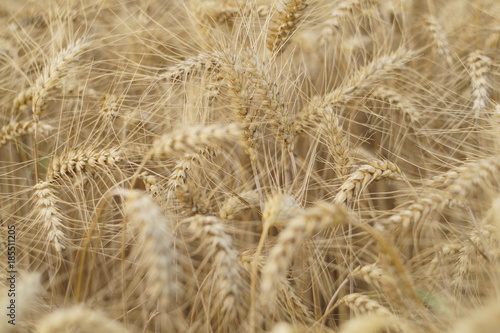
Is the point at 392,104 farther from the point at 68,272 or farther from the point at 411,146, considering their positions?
the point at 68,272

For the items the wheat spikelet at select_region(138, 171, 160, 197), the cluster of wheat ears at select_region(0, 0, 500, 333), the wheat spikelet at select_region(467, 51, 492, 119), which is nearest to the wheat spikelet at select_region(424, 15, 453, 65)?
the cluster of wheat ears at select_region(0, 0, 500, 333)

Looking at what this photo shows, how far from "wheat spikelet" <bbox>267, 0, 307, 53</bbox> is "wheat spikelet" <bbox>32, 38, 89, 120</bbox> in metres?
0.74

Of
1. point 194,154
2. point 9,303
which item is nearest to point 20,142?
point 9,303

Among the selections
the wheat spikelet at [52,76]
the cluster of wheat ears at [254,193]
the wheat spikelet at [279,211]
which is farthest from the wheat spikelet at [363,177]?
the wheat spikelet at [52,76]

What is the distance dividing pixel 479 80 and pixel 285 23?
0.81 metres

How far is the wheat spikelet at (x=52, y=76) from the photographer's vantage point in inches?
59.7

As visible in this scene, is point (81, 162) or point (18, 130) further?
point (18, 130)

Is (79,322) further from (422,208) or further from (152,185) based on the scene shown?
(422,208)

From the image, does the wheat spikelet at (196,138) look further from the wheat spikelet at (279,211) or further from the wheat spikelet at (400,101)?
the wheat spikelet at (400,101)

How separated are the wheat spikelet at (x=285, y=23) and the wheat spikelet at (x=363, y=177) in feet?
1.59

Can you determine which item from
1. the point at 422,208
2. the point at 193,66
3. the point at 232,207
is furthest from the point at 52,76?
the point at 422,208

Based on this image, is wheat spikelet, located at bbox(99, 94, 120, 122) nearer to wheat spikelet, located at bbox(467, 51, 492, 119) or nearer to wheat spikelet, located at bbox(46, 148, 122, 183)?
wheat spikelet, located at bbox(46, 148, 122, 183)

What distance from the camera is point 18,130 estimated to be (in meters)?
1.69

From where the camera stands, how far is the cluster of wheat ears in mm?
1084
